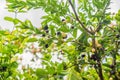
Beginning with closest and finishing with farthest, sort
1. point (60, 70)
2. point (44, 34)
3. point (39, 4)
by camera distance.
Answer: point (60, 70)
point (44, 34)
point (39, 4)

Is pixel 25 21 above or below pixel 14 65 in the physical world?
above

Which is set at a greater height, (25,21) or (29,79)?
(25,21)

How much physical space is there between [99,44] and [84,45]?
166mm

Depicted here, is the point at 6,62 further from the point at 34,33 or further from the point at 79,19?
the point at 79,19

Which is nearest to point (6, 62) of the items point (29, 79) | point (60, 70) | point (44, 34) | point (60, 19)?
point (29, 79)

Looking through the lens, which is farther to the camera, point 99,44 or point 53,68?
point 99,44

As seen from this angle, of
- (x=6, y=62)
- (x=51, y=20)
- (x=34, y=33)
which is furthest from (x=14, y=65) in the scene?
(x=51, y=20)

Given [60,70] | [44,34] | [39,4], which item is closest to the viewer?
[60,70]

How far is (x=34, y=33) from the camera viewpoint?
10.7 ft

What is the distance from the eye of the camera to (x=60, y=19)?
332 cm

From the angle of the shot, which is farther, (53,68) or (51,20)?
(51,20)

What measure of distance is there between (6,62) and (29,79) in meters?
0.35

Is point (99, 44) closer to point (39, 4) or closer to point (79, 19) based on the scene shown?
point (79, 19)

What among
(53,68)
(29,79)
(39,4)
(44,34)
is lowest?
(29,79)
